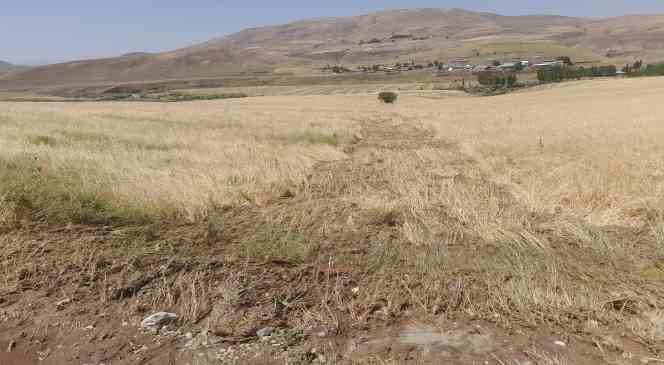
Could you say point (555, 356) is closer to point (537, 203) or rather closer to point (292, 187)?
point (537, 203)

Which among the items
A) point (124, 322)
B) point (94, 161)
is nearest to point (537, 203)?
point (124, 322)

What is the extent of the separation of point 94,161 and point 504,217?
7189 millimetres

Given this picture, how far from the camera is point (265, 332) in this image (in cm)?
337

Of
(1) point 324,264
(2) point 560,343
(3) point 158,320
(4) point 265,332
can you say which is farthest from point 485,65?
(3) point 158,320

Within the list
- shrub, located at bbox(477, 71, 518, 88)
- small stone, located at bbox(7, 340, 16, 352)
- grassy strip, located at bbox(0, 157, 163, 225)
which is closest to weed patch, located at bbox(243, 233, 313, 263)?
grassy strip, located at bbox(0, 157, 163, 225)

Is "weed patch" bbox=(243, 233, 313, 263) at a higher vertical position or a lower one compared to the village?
lower

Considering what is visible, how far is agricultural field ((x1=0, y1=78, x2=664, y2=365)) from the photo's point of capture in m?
3.24

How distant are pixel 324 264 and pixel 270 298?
897 millimetres

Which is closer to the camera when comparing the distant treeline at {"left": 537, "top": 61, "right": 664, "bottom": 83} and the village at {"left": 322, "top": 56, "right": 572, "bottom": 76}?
the distant treeline at {"left": 537, "top": 61, "right": 664, "bottom": 83}

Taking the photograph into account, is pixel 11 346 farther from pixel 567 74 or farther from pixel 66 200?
pixel 567 74

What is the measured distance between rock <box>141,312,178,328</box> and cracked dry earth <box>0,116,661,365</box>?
77 mm

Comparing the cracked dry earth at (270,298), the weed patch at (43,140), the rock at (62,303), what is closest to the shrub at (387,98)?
the weed patch at (43,140)

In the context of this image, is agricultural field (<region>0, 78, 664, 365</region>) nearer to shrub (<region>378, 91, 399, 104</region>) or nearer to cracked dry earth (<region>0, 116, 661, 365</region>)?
cracked dry earth (<region>0, 116, 661, 365</region>)

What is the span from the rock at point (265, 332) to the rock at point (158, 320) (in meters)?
0.73
